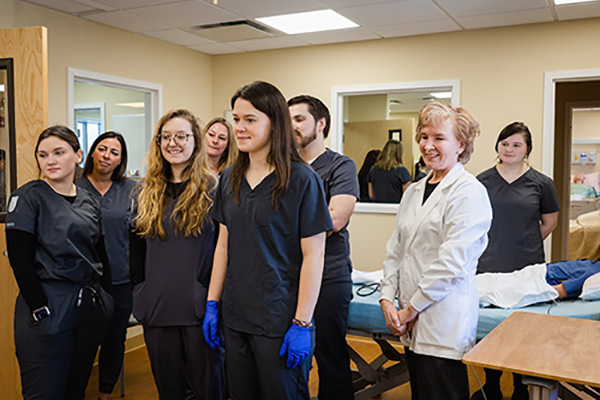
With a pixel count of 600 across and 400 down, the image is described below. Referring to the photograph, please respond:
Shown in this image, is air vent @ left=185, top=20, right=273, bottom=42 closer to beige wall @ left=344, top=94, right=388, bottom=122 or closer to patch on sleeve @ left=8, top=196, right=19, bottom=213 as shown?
beige wall @ left=344, top=94, right=388, bottom=122

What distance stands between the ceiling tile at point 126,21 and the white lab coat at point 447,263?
2.80 meters

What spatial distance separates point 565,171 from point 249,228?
16.6ft

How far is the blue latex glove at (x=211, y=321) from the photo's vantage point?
6.55 feet

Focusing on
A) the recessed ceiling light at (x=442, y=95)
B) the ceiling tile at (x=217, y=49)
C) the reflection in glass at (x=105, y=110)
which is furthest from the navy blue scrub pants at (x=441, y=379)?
the reflection in glass at (x=105, y=110)

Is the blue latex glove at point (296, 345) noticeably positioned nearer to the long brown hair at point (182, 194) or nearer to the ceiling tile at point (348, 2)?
the long brown hair at point (182, 194)

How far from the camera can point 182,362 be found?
216 centimetres

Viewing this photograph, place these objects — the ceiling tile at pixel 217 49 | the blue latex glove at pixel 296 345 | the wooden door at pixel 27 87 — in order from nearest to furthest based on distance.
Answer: the blue latex glove at pixel 296 345, the wooden door at pixel 27 87, the ceiling tile at pixel 217 49

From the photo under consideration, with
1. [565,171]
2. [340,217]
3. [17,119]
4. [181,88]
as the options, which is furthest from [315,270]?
[565,171]

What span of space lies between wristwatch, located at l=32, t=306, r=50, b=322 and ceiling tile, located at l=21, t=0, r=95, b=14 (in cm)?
217

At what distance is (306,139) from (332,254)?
0.52 meters

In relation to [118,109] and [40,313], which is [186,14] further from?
[40,313]

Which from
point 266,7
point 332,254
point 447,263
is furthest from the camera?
point 266,7

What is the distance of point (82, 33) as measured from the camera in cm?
399

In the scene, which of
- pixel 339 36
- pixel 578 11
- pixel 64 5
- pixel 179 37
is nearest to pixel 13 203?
pixel 64 5
